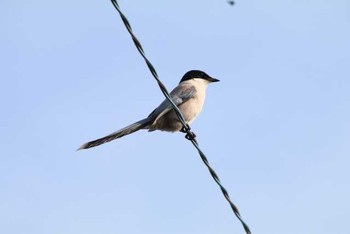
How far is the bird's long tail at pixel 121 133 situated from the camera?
6633 mm

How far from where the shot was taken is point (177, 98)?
8.51m

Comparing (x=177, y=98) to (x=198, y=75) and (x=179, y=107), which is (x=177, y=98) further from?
(x=198, y=75)

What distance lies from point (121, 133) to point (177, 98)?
1.54 metres

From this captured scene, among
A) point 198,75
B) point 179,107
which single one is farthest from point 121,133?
point 198,75

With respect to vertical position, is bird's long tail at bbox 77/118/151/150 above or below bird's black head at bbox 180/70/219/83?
below

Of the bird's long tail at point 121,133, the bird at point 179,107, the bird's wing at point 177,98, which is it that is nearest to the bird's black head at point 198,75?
the bird at point 179,107

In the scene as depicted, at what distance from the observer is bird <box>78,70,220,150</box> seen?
7545 mm

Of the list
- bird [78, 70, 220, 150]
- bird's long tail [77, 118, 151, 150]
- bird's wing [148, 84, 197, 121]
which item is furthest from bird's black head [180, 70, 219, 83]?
bird's long tail [77, 118, 151, 150]

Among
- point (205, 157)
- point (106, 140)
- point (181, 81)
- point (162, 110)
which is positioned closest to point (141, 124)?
point (162, 110)

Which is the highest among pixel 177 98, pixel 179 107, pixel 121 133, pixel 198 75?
pixel 198 75

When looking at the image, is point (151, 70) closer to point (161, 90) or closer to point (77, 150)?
point (161, 90)

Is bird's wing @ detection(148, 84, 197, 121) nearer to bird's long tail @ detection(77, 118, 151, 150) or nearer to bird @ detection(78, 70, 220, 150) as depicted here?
bird @ detection(78, 70, 220, 150)

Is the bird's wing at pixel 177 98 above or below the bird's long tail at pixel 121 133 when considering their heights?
above

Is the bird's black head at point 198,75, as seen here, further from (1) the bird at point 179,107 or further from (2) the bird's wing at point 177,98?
(2) the bird's wing at point 177,98
